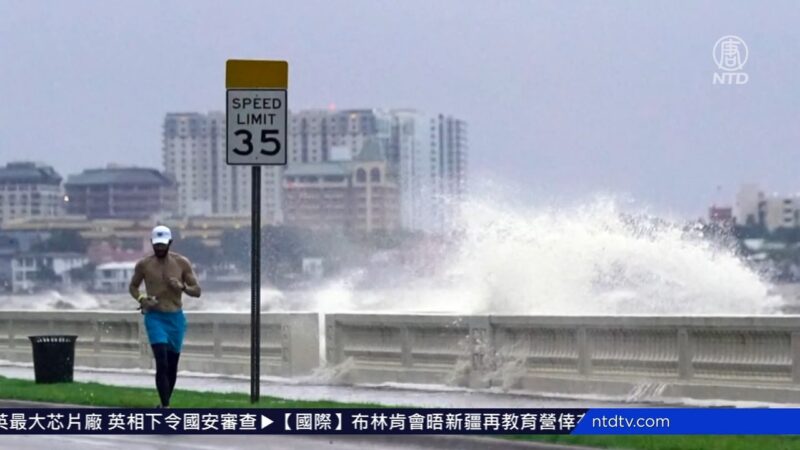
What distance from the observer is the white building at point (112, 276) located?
46531 millimetres

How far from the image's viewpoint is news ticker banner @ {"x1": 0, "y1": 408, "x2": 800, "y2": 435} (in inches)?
560

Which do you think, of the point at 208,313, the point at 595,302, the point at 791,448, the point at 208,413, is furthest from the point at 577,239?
the point at 791,448

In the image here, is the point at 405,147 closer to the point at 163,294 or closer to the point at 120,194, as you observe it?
the point at 120,194

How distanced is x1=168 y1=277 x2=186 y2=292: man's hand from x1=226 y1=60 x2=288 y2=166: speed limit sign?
49.0 inches

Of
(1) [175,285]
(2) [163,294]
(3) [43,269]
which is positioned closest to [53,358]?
(2) [163,294]

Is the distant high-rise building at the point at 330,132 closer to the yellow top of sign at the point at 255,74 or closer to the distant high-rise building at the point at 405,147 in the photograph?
the distant high-rise building at the point at 405,147

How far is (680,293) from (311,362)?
8.18 metres

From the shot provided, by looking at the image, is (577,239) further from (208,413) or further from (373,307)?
(208,413)

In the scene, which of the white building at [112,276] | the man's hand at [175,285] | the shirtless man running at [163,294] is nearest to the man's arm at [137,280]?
the shirtless man running at [163,294]

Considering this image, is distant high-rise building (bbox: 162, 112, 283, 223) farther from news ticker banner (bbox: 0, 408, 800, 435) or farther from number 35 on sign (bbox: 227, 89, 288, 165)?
news ticker banner (bbox: 0, 408, 800, 435)

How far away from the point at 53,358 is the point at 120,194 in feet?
80.1

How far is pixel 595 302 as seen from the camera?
2869 centimetres

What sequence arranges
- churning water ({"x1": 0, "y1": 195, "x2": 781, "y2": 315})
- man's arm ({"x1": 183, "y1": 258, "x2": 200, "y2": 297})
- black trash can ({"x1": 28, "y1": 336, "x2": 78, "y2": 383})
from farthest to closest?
churning water ({"x1": 0, "y1": 195, "x2": 781, "y2": 315}) → black trash can ({"x1": 28, "y1": 336, "x2": 78, "y2": 383}) → man's arm ({"x1": 183, "y1": 258, "x2": 200, "y2": 297})

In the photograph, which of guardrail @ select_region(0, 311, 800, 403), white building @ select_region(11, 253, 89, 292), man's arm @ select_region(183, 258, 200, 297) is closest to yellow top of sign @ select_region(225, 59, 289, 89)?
man's arm @ select_region(183, 258, 200, 297)
